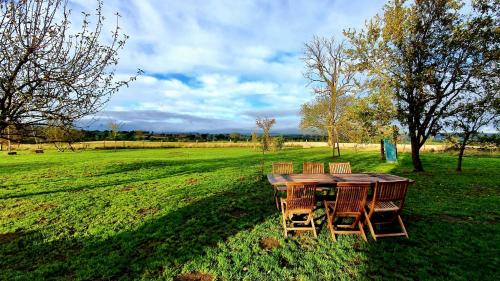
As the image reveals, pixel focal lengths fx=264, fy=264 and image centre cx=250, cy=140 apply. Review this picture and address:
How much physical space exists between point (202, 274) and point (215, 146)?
4114cm

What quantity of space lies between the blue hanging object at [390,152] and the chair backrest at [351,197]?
51.5 ft

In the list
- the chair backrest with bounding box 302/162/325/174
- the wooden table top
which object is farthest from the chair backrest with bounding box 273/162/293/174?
the wooden table top

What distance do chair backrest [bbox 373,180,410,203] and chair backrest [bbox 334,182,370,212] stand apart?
0.30 m

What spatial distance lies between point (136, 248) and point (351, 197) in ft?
14.5

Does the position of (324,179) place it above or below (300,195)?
above

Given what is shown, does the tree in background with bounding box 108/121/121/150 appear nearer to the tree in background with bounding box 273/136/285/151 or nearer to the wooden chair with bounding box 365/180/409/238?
the tree in background with bounding box 273/136/285/151

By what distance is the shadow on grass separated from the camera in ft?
14.4

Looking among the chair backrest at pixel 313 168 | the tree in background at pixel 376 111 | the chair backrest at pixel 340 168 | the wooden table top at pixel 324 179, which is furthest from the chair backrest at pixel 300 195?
the tree in background at pixel 376 111

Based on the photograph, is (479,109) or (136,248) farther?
(479,109)

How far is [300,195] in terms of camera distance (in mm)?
5742

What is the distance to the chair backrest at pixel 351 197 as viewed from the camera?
5234 mm

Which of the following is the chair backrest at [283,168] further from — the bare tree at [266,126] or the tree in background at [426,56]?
the bare tree at [266,126]

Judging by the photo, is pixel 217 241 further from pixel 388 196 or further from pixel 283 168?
pixel 283 168

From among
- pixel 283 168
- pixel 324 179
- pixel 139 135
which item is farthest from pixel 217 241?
pixel 139 135
